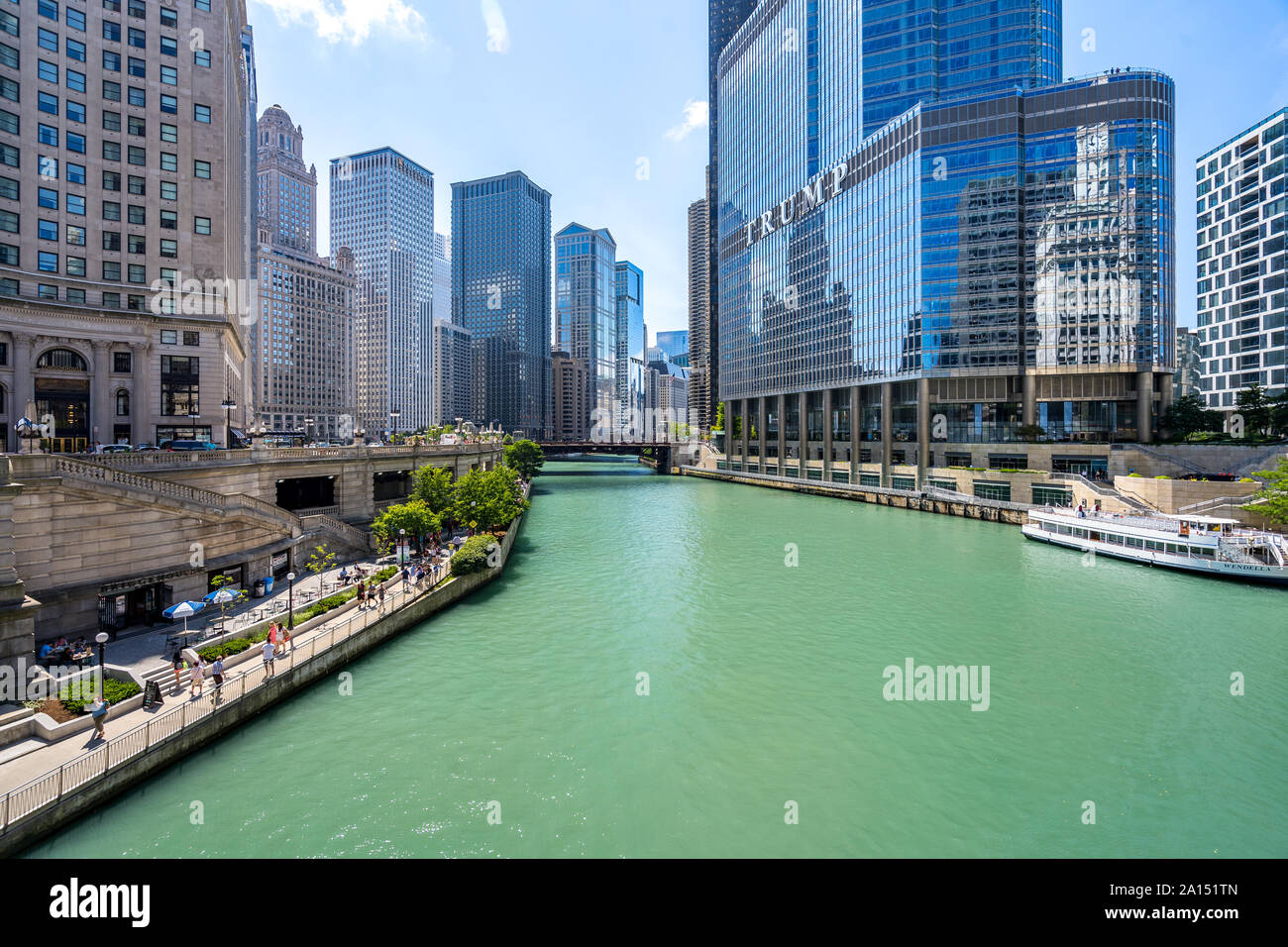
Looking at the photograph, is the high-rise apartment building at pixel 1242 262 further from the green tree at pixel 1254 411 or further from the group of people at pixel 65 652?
the group of people at pixel 65 652

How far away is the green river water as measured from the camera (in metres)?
16.1

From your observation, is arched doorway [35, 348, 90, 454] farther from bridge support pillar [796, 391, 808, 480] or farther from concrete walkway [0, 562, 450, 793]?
bridge support pillar [796, 391, 808, 480]

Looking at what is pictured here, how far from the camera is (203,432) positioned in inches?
1965

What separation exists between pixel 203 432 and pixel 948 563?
63.4m

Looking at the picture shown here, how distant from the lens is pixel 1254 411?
81.4m

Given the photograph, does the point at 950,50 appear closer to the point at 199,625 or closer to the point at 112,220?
the point at 112,220

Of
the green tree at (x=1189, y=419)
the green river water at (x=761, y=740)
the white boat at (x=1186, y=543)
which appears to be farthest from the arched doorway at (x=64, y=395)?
the green tree at (x=1189, y=419)

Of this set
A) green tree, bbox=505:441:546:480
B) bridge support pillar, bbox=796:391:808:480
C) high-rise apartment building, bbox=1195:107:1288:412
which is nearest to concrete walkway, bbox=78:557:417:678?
green tree, bbox=505:441:546:480

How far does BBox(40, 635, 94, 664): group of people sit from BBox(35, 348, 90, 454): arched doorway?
2664 centimetres

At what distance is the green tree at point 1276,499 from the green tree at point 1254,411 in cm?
4526

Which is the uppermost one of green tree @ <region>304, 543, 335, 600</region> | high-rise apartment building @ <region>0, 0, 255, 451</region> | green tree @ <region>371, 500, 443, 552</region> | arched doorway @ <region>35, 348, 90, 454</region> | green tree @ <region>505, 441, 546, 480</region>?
high-rise apartment building @ <region>0, 0, 255, 451</region>

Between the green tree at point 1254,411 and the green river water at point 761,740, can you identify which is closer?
the green river water at point 761,740

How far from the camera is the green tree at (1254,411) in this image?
80.6 metres

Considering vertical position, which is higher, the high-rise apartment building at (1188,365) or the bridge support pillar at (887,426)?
the high-rise apartment building at (1188,365)
